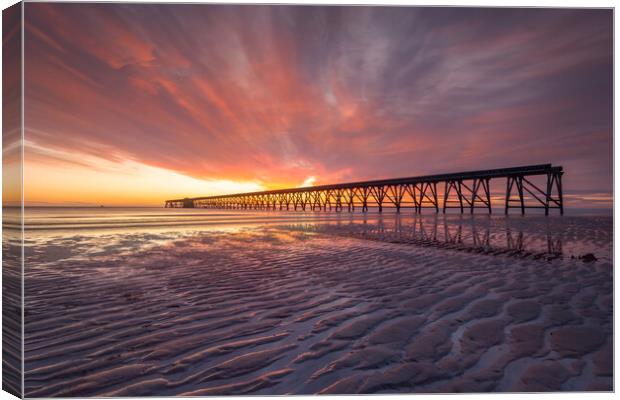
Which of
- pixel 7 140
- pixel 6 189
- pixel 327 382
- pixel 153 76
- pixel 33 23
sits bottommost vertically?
pixel 327 382

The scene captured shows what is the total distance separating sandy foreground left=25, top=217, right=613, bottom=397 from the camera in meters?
1.67

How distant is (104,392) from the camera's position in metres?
1.60

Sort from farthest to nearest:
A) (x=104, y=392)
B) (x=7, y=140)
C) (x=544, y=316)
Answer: (x=7, y=140), (x=544, y=316), (x=104, y=392)

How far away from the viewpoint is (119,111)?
21.0 feet

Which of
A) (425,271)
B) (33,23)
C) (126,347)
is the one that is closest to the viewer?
(126,347)

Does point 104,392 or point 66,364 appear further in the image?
point 66,364

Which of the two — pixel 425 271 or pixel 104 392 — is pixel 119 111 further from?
pixel 425 271

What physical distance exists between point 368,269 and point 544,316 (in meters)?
2.21

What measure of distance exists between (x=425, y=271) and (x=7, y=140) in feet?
17.3

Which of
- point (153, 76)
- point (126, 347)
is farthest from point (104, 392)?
point (153, 76)

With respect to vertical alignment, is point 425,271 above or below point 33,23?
below

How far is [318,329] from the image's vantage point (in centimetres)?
224

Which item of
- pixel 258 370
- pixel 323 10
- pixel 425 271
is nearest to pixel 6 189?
pixel 258 370

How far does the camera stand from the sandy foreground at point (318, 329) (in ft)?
5.48
